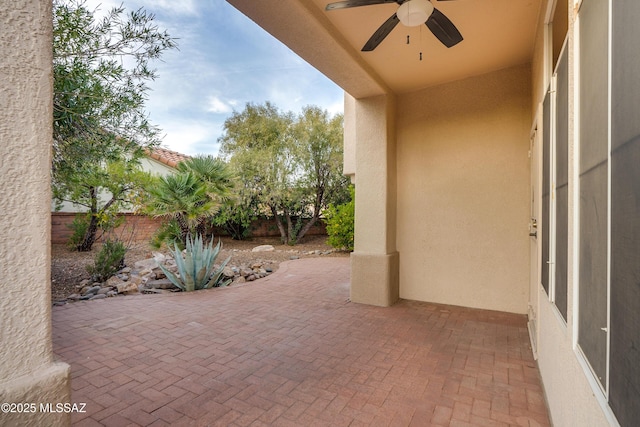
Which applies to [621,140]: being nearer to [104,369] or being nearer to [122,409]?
[122,409]

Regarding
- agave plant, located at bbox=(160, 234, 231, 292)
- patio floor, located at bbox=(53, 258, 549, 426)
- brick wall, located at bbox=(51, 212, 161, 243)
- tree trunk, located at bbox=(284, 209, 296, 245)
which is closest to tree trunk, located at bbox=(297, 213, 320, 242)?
tree trunk, located at bbox=(284, 209, 296, 245)

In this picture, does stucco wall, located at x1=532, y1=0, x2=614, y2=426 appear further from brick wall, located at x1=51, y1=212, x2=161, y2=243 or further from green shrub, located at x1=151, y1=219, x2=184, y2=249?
brick wall, located at x1=51, y1=212, x2=161, y2=243

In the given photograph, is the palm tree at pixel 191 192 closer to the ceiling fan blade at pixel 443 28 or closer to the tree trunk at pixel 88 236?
the tree trunk at pixel 88 236

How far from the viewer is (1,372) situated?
961 millimetres

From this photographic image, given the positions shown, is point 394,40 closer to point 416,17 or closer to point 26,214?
point 416,17

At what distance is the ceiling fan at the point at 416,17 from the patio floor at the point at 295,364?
3073 millimetres

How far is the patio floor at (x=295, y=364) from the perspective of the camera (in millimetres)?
2332

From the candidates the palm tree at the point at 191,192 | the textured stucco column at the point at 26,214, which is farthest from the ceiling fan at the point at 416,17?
the palm tree at the point at 191,192

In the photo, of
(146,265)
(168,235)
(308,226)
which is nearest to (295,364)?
(146,265)

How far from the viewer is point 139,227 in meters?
11.2

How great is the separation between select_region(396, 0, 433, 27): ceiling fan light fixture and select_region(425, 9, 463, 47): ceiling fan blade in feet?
0.37

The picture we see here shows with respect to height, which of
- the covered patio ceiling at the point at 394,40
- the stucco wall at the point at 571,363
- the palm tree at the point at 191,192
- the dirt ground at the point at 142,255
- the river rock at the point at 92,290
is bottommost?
the river rock at the point at 92,290

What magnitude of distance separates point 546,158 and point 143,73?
4.48 metres

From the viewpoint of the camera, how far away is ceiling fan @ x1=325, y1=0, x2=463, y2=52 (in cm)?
265
